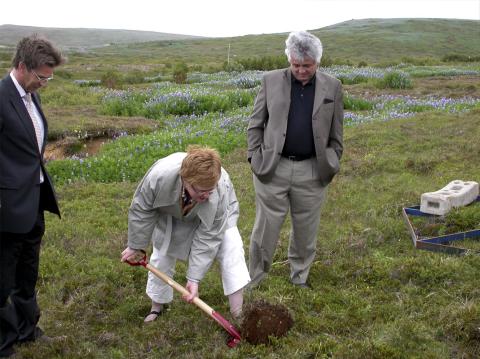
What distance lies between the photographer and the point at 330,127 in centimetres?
477

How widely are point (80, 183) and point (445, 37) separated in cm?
8139

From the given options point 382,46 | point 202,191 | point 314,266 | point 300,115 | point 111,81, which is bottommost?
point 382,46

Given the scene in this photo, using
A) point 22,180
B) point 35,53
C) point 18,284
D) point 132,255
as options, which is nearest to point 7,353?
point 18,284

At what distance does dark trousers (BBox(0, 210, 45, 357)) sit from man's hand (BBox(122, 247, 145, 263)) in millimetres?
616

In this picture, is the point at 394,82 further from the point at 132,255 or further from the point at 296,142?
the point at 132,255

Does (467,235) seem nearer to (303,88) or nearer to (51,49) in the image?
(303,88)

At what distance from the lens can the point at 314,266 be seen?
565cm

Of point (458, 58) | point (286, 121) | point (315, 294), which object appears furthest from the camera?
point (458, 58)

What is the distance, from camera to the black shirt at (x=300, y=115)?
4.65m

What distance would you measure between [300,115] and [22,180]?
7.45 feet

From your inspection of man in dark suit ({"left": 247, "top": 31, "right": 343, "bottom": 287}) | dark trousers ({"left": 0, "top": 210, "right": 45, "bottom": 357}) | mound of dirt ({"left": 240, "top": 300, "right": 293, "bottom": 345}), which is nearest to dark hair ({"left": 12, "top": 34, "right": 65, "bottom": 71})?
dark trousers ({"left": 0, "top": 210, "right": 45, "bottom": 357})

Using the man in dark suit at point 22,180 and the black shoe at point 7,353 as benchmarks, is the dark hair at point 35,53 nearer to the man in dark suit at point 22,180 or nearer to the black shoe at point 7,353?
the man in dark suit at point 22,180

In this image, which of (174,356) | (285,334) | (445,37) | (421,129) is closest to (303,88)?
(285,334)

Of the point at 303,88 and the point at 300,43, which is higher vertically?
the point at 300,43
